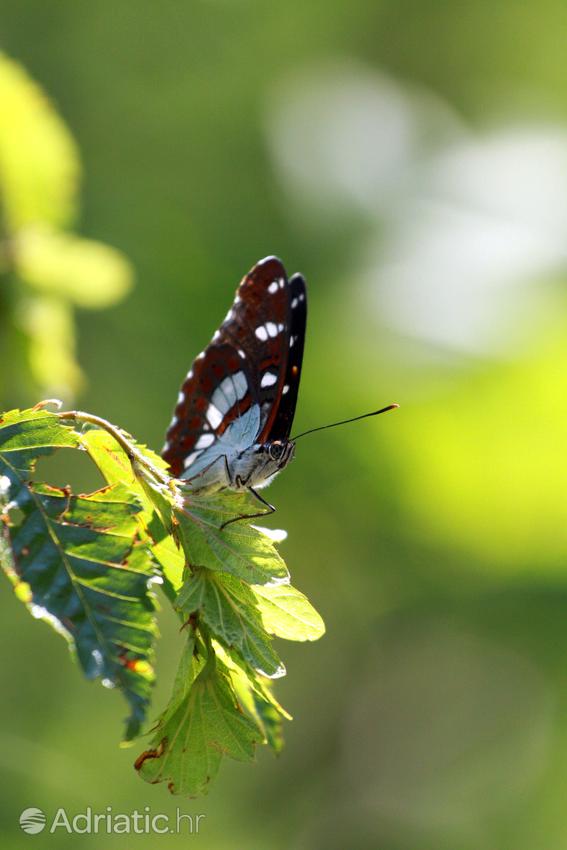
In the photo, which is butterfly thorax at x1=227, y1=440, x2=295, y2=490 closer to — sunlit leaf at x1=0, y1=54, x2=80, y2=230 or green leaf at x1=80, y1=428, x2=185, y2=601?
green leaf at x1=80, y1=428, x2=185, y2=601

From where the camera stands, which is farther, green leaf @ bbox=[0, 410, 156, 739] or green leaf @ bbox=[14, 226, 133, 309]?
green leaf @ bbox=[14, 226, 133, 309]

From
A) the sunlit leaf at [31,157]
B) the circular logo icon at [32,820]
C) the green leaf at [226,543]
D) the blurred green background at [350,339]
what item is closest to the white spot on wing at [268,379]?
the sunlit leaf at [31,157]

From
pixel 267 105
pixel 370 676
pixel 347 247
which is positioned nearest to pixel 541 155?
pixel 347 247

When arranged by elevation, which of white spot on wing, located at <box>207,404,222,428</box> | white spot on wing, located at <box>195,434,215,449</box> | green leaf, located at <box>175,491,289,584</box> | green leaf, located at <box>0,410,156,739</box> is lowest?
white spot on wing, located at <box>195,434,215,449</box>

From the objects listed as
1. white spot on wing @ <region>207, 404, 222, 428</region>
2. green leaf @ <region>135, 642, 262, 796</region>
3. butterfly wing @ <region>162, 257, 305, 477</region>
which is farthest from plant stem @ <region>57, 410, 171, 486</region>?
white spot on wing @ <region>207, 404, 222, 428</region>

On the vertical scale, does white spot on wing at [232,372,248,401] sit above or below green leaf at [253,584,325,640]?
below

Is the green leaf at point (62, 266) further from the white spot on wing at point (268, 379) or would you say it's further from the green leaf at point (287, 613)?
the green leaf at point (287, 613)
